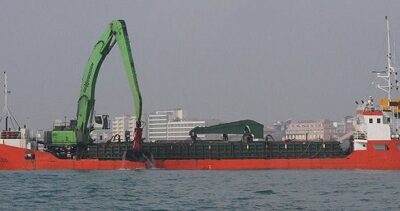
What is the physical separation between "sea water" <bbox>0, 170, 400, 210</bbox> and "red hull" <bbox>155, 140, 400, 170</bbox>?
328 centimetres

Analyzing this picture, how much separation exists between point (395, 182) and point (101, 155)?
2627cm

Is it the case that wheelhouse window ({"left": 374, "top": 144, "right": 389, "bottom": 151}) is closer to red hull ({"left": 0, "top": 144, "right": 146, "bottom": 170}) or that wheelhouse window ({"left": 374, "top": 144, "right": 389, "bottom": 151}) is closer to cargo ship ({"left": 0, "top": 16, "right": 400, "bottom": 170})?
cargo ship ({"left": 0, "top": 16, "right": 400, "bottom": 170})

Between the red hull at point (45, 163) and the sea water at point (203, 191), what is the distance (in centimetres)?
599

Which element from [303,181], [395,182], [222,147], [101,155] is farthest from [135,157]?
[395,182]

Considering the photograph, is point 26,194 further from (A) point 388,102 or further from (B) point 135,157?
(A) point 388,102

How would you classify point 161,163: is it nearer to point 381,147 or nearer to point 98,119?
point 98,119

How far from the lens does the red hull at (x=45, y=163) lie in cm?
6384

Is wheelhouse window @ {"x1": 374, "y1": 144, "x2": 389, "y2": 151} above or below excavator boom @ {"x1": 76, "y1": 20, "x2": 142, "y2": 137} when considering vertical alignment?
below

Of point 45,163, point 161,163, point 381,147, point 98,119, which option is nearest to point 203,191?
point 161,163

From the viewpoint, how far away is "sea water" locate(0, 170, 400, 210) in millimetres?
35719

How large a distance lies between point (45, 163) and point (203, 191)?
2576cm

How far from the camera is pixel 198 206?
116ft

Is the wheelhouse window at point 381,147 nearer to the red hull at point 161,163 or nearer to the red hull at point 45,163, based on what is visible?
the red hull at point 161,163

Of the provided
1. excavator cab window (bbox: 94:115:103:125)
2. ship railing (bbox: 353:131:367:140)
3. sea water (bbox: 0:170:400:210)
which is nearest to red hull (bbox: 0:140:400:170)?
ship railing (bbox: 353:131:367:140)
